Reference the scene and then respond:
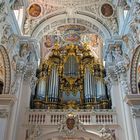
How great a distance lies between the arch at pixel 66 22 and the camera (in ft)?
44.9

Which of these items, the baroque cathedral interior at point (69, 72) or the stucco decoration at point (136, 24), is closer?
the stucco decoration at point (136, 24)

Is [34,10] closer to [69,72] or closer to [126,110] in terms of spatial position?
[69,72]

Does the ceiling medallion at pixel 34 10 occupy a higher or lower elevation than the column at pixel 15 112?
higher

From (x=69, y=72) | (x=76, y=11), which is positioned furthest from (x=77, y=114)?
(x=76, y=11)

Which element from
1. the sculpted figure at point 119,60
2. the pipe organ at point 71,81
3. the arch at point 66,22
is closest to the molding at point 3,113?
the pipe organ at point 71,81

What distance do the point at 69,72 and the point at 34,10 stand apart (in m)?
3.97

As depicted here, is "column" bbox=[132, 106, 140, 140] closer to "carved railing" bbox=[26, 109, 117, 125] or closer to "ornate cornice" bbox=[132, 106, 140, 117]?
"ornate cornice" bbox=[132, 106, 140, 117]

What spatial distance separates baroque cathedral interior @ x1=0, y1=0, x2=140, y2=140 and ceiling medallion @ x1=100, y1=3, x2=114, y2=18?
0.18 ft

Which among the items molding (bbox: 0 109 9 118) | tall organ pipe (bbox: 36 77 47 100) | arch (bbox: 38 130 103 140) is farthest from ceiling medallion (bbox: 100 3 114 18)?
molding (bbox: 0 109 9 118)

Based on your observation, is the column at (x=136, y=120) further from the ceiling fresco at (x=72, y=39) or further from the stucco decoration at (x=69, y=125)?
the ceiling fresco at (x=72, y=39)

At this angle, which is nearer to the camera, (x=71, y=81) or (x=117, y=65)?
(x=117, y=65)

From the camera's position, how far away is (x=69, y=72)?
46.0 ft

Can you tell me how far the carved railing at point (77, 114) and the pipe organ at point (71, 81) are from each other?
730mm

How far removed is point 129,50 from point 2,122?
252 inches
